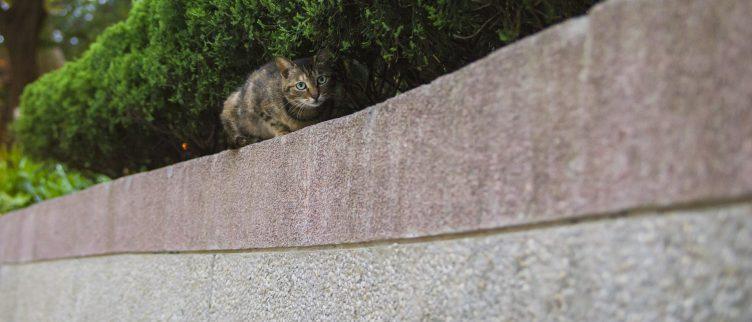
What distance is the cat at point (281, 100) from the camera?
3811 mm

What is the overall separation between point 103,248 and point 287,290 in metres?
2.98

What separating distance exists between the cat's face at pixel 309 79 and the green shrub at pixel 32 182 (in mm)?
4704

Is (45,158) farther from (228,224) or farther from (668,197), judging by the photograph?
(668,197)

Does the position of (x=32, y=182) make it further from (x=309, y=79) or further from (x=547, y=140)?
(x=547, y=140)

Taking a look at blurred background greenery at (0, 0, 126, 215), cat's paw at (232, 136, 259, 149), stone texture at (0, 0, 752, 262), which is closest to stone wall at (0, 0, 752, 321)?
stone texture at (0, 0, 752, 262)

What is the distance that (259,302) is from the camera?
3.54 m

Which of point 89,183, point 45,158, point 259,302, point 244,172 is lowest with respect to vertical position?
point 89,183

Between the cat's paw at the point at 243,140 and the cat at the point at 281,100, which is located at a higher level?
the cat at the point at 281,100

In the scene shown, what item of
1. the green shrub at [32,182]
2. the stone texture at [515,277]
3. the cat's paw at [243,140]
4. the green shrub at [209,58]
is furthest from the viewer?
the green shrub at [32,182]

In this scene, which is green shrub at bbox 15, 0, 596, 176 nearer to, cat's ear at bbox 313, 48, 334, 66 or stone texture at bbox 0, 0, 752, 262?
cat's ear at bbox 313, 48, 334, 66

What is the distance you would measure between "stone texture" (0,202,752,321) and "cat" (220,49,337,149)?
2.52ft

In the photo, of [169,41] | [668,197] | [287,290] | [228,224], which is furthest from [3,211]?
[668,197]

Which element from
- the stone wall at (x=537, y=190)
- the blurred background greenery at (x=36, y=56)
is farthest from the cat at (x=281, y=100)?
the blurred background greenery at (x=36, y=56)

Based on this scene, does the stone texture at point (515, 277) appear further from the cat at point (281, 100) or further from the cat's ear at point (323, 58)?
the cat's ear at point (323, 58)
